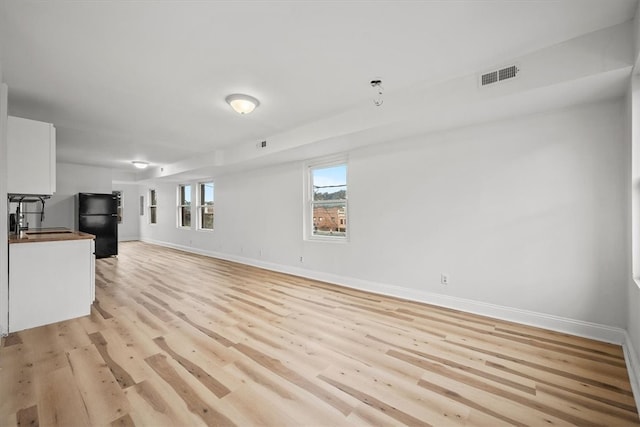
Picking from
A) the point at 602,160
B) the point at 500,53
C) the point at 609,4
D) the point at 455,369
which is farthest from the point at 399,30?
the point at 455,369

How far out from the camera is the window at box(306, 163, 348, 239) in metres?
4.84

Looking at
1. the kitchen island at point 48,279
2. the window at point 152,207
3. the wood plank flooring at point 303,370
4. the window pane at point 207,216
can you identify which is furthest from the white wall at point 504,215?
the window at point 152,207

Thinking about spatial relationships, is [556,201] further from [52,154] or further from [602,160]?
[52,154]

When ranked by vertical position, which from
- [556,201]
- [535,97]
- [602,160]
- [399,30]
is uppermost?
[399,30]

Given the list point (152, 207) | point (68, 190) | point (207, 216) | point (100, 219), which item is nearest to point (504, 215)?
point (207, 216)

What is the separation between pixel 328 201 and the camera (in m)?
5.02

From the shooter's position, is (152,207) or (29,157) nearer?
(29,157)

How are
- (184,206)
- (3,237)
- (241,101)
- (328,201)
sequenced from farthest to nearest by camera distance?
(184,206)
(328,201)
(241,101)
(3,237)

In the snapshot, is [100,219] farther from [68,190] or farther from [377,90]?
[377,90]

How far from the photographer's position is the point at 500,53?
7.94 feet

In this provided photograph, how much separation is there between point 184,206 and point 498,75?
28.9 feet

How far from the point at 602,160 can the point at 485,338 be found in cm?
208

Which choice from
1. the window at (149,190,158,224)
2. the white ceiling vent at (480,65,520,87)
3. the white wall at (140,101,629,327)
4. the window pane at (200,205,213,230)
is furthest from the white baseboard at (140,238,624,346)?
the window at (149,190,158,224)

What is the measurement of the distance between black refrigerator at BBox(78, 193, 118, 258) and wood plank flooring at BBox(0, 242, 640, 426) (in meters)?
4.83
